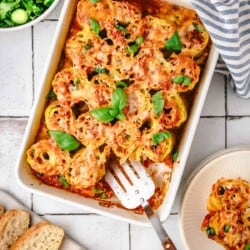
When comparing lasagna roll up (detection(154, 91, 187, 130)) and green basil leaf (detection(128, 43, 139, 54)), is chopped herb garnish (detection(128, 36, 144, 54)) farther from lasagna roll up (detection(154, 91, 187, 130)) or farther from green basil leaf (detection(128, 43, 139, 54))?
lasagna roll up (detection(154, 91, 187, 130))

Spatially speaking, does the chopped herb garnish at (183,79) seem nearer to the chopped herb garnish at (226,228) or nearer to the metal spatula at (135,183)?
the metal spatula at (135,183)

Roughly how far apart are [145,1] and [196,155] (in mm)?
409

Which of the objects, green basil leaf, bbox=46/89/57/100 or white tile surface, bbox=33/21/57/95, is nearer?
green basil leaf, bbox=46/89/57/100

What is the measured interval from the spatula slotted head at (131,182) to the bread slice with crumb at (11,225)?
0.26m

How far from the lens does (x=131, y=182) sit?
6.17 ft

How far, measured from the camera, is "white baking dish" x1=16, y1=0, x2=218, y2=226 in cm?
181

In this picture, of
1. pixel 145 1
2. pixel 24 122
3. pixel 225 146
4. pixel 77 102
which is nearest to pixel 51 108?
pixel 77 102

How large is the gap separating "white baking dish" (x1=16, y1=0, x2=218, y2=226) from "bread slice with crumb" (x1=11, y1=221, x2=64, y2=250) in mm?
142

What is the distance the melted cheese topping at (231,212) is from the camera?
1.93m

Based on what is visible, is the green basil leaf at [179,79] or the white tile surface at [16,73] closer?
the green basil leaf at [179,79]

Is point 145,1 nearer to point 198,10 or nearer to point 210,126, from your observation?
point 198,10

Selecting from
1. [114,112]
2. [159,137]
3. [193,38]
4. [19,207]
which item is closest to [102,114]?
[114,112]

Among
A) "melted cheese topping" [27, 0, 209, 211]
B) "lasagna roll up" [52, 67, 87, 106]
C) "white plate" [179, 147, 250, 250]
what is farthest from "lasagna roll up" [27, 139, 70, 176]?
"white plate" [179, 147, 250, 250]

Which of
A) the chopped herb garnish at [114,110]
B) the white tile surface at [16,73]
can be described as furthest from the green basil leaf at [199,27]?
the white tile surface at [16,73]
